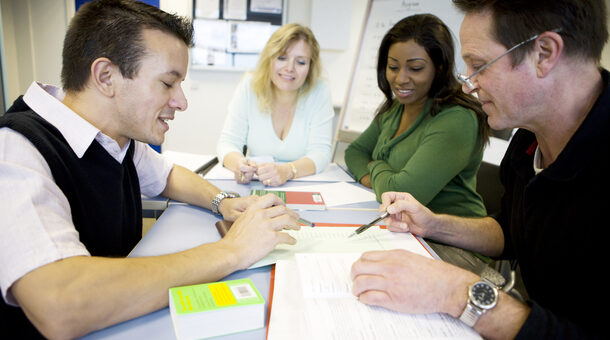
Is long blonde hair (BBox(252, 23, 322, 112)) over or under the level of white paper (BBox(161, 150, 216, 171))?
over

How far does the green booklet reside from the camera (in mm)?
636

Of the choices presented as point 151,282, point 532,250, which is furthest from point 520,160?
point 151,282

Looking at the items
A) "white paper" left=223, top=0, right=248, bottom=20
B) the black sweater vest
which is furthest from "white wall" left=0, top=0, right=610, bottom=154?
the black sweater vest

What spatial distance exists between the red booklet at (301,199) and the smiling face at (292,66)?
91 centimetres

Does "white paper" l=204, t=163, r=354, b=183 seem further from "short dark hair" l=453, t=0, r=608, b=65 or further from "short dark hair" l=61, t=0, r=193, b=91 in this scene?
"short dark hair" l=453, t=0, r=608, b=65

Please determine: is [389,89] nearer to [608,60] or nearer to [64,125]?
[608,60]

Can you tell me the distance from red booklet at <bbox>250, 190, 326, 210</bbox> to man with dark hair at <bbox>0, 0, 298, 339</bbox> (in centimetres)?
22

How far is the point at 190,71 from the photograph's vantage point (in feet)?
13.4

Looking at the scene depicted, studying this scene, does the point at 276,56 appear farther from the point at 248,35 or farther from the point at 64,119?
the point at 248,35

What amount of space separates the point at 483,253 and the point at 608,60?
61.9 inches

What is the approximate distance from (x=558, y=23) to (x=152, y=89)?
104 cm

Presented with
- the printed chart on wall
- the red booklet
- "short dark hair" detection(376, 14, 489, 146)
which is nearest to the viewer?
the red booklet

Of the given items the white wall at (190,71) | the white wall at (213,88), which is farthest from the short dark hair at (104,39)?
the white wall at (213,88)

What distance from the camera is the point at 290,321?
705 mm
